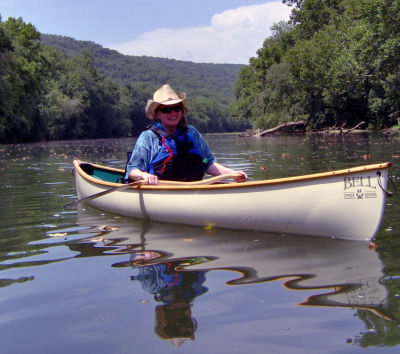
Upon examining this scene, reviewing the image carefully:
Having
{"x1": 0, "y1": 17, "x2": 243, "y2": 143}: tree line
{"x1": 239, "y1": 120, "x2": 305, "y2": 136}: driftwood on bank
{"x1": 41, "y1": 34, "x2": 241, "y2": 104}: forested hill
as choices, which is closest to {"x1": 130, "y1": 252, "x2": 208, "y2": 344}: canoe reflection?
{"x1": 0, "y1": 17, "x2": 243, "y2": 143}: tree line

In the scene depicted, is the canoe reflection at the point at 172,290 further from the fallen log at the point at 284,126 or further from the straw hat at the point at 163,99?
the fallen log at the point at 284,126

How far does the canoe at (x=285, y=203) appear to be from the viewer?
4621 mm

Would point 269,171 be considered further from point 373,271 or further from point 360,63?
point 360,63

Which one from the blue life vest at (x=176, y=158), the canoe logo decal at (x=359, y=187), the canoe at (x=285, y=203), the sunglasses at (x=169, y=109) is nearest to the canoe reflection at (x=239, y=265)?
the canoe at (x=285, y=203)

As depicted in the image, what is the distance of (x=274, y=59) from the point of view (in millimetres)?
59438

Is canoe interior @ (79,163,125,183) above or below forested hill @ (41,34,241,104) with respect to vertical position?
below

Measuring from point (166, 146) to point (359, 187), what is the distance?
258 cm

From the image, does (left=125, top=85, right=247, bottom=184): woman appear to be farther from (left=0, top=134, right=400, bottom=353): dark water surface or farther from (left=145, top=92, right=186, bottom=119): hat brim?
(left=0, top=134, right=400, bottom=353): dark water surface

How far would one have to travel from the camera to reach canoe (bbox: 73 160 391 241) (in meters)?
4.62

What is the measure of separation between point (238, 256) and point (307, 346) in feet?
6.39

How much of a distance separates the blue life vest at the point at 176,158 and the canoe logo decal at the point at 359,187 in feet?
7.90

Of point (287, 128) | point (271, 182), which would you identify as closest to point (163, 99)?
point (271, 182)

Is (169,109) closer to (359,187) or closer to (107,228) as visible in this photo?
(107,228)

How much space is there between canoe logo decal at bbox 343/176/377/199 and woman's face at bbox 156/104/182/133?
2459 millimetres
